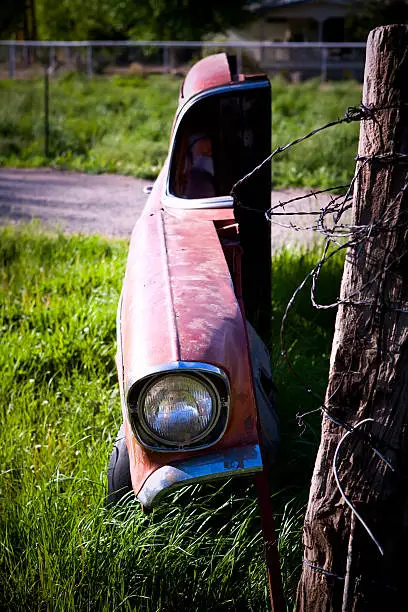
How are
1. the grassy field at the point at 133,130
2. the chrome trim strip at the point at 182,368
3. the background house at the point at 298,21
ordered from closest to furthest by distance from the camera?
the chrome trim strip at the point at 182,368 < the grassy field at the point at 133,130 < the background house at the point at 298,21

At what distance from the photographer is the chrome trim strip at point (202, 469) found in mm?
2475

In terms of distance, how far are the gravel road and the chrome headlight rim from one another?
16.0ft

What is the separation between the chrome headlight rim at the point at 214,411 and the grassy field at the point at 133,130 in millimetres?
6137

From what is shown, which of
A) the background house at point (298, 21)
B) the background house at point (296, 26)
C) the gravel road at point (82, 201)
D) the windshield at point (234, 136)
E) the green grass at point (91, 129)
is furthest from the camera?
the background house at point (298, 21)

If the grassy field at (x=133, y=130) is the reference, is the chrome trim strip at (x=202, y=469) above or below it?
below

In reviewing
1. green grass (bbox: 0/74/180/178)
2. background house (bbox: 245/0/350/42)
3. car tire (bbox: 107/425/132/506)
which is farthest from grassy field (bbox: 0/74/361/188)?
background house (bbox: 245/0/350/42)

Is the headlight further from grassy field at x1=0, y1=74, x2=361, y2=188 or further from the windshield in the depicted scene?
grassy field at x1=0, y1=74, x2=361, y2=188

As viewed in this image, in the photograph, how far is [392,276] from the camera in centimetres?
213

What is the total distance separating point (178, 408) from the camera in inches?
99.3

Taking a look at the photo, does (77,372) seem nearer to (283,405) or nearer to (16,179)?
(283,405)

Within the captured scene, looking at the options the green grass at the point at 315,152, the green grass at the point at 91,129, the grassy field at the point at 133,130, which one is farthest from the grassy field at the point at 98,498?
the green grass at the point at 91,129

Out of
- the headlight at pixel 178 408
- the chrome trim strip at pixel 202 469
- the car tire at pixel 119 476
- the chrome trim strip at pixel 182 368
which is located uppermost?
the chrome trim strip at pixel 182 368

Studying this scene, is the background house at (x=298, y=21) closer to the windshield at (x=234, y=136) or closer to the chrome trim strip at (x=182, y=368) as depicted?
the windshield at (x=234, y=136)

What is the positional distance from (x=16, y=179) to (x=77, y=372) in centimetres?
780
